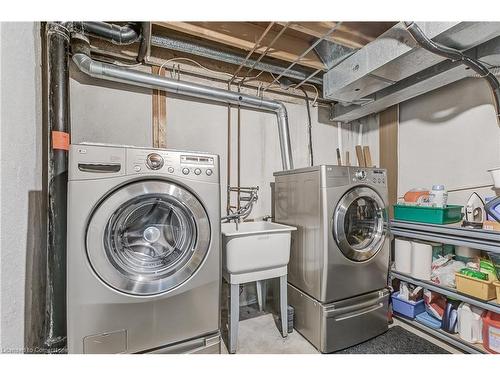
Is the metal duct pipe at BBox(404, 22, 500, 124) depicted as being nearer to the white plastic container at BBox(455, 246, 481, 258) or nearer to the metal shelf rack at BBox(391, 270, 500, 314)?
the white plastic container at BBox(455, 246, 481, 258)

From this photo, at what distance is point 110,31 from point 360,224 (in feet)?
7.12

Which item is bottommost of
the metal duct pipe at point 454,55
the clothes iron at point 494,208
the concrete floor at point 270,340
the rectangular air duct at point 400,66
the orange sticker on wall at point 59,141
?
the concrete floor at point 270,340

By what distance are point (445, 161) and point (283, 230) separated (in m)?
1.62

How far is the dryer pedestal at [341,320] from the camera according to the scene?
1525 millimetres

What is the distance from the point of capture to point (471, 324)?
1489 mm

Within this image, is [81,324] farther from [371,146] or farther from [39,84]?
[371,146]

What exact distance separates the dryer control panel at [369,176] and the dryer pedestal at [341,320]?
820 mm

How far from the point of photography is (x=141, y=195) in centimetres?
113

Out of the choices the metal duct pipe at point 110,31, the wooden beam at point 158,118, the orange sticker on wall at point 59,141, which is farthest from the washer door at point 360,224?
the metal duct pipe at point 110,31

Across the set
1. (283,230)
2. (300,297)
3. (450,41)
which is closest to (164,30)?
(283,230)

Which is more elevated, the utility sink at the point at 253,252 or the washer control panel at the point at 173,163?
the washer control panel at the point at 173,163

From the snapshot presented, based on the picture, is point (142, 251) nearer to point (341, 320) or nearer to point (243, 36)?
point (341, 320)

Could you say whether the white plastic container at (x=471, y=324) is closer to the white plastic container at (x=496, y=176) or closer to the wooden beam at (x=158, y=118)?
the white plastic container at (x=496, y=176)

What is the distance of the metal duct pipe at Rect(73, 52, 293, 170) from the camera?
154cm
